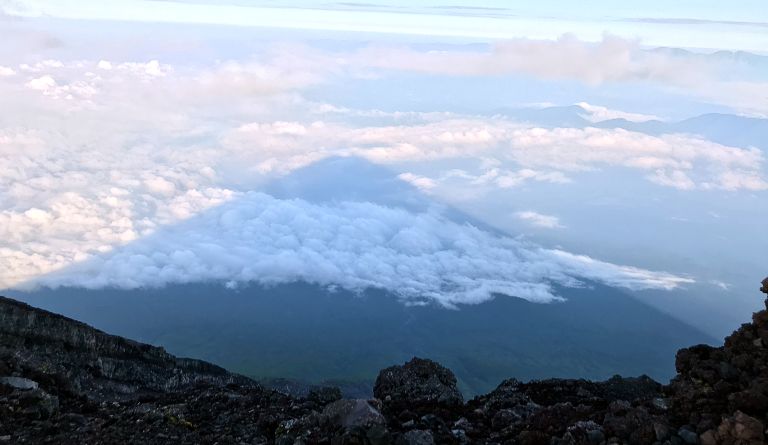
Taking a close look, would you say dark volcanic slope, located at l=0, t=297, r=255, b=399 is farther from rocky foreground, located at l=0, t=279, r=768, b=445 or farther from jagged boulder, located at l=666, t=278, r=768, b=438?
jagged boulder, located at l=666, t=278, r=768, b=438

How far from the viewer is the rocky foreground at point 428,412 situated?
1731 centimetres

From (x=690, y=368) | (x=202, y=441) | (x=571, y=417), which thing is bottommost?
(x=202, y=441)

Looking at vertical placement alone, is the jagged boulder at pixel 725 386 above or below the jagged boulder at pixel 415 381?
above

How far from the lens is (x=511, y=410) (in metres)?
27.7

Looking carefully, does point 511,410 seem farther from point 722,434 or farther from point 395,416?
point 722,434

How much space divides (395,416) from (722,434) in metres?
12.6

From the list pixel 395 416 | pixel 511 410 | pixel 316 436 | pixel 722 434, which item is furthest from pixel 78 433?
pixel 722 434

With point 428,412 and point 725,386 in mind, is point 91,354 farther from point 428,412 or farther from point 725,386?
point 725,386

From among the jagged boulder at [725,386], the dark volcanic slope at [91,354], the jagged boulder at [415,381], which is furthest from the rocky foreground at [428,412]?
the dark volcanic slope at [91,354]

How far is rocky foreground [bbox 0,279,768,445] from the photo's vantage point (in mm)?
17312

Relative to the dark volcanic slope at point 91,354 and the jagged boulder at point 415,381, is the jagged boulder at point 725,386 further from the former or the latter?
the dark volcanic slope at point 91,354

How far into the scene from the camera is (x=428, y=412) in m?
26.8

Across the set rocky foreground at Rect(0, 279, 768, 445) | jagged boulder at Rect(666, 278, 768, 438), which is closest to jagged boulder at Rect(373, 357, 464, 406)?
rocky foreground at Rect(0, 279, 768, 445)

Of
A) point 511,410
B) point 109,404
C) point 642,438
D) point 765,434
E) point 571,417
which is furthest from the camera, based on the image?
point 109,404
